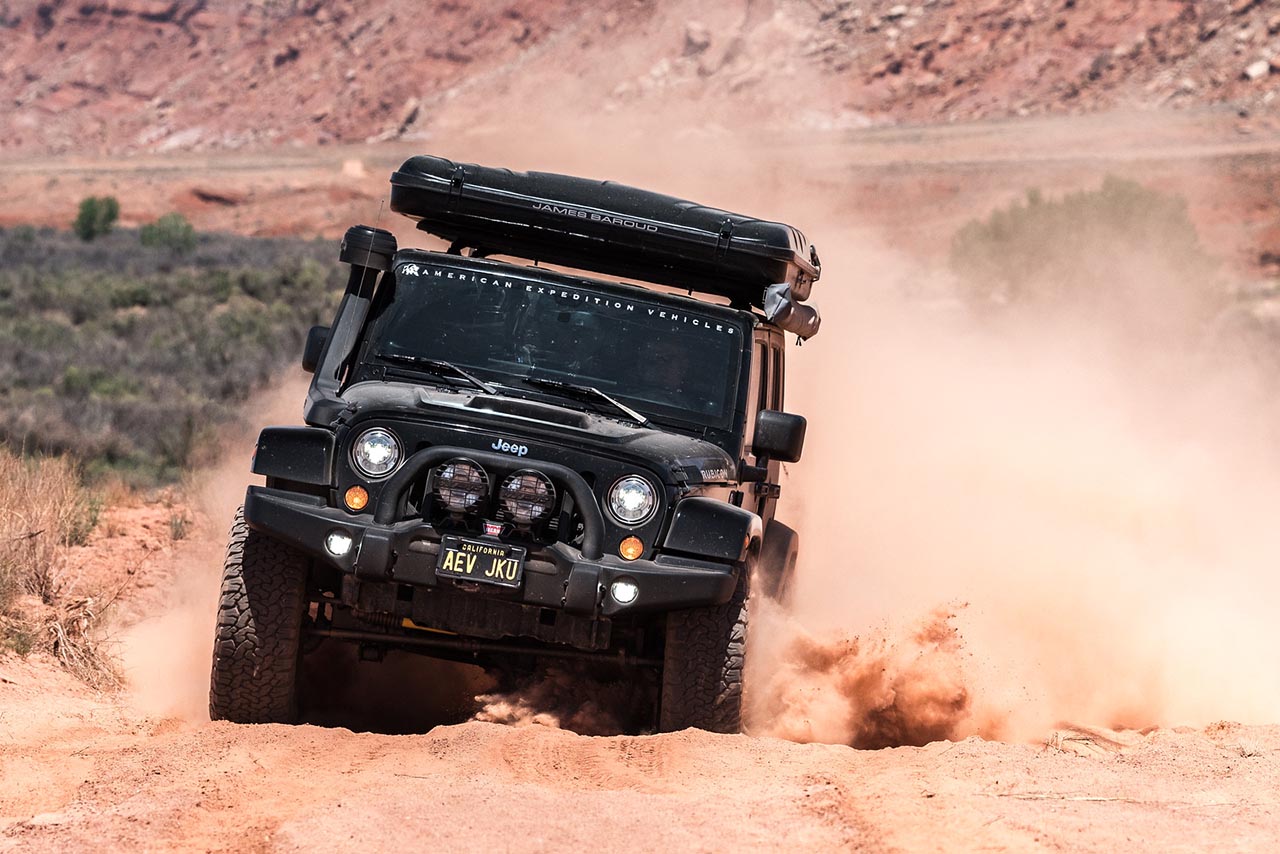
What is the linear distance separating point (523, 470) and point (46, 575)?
4.35m

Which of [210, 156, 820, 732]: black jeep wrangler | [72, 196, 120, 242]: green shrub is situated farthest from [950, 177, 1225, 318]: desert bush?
[210, 156, 820, 732]: black jeep wrangler

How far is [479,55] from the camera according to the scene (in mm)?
84375

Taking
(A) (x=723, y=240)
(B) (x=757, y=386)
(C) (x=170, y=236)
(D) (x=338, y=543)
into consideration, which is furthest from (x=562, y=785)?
(C) (x=170, y=236)

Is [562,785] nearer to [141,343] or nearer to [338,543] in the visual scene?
[338,543]

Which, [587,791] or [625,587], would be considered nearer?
[587,791]

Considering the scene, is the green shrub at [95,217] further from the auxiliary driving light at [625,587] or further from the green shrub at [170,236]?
the auxiliary driving light at [625,587]

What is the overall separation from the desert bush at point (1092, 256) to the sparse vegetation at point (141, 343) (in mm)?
15339

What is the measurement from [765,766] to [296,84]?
87.9 meters

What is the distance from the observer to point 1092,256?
136ft

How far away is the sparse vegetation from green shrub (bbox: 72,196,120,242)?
37.8 ft

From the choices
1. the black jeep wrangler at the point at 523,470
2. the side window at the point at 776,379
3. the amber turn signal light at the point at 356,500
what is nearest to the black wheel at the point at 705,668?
the black jeep wrangler at the point at 523,470

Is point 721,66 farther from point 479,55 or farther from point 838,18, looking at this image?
point 479,55

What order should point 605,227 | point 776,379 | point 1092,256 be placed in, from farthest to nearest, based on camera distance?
1. point 1092,256
2. point 776,379
3. point 605,227

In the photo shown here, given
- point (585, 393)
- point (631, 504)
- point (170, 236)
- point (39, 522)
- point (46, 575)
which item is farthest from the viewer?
point (170, 236)
